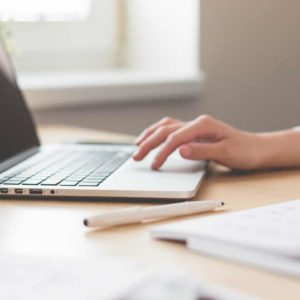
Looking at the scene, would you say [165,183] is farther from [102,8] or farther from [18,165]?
[102,8]

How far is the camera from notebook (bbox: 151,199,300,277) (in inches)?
20.1

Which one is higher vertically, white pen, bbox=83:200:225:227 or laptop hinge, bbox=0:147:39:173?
white pen, bbox=83:200:225:227

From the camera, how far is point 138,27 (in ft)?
6.66

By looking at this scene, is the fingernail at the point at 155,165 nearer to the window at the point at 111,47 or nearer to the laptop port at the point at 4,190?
the laptop port at the point at 4,190

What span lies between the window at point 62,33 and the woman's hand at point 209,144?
0.96 meters

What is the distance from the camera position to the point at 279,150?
0.98 meters

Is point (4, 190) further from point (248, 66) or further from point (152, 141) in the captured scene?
point (248, 66)

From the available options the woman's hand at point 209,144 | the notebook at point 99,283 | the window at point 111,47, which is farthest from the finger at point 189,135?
the window at point 111,47

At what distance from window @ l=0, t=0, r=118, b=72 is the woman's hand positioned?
961 mm

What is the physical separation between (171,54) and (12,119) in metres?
0.92

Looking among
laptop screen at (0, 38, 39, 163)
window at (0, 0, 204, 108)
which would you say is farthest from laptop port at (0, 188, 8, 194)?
window at (0, 0, 204, 108)

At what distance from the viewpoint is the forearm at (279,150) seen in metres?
0.97

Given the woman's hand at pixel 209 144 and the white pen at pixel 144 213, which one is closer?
the white pen at pixel 144 213

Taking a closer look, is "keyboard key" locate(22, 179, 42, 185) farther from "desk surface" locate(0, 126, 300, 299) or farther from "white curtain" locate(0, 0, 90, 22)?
"white curtain" locate(0, 0, 90, 22)
